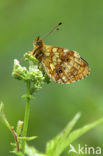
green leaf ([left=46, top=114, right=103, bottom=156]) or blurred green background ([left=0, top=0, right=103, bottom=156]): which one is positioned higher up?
blurred green background ([left=0, top=0, right=103, bottom=156])

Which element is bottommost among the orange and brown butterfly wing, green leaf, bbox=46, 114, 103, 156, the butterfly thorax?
green leaf, bbox=46, 114, 103, 156

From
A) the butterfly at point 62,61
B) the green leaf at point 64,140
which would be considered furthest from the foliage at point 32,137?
the butterfly at point 62,61

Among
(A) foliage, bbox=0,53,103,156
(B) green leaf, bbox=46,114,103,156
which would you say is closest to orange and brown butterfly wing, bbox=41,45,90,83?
(A) foliage, bbox=0,53,103,156

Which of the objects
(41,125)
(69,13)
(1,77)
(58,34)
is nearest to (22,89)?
(1,77)

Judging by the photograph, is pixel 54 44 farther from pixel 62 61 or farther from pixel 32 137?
pixel 32 137

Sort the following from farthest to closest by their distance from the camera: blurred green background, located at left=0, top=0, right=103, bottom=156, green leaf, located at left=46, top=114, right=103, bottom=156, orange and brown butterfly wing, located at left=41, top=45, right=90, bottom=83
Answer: blurred green background, located at left=0, top=0, right=103, bottom=156
orange and brown butterfly wing, located at left=41, top=45, right=90, bottom=83
green leaf, located at left=46, top=114, right=103, bottom=156

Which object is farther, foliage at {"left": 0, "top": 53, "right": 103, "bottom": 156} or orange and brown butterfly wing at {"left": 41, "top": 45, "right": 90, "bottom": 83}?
orange and brown butterfly wing at {"left": 41, "top": 45, "right": 90, "bottom": 83}

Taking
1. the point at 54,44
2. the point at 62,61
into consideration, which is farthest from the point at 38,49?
the point at 54,44

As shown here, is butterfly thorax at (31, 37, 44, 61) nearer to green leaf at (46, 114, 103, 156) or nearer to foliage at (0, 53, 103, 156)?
foliage at (0, 53, 103, 156)

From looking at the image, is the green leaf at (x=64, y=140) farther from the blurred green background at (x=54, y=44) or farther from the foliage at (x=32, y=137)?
the blurred green background at (x=54, y=44)
